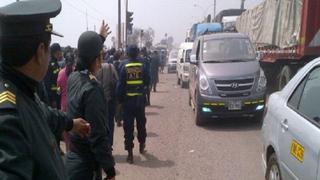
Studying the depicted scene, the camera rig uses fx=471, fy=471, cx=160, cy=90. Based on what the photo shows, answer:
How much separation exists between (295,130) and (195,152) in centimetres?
433

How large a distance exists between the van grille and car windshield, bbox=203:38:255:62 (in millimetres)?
788

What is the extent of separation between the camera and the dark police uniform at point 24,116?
1.70 metres

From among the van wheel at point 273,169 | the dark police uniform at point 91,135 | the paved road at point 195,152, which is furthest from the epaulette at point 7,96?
the paved road at point 195,152

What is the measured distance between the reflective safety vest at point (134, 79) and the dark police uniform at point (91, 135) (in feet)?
13.5

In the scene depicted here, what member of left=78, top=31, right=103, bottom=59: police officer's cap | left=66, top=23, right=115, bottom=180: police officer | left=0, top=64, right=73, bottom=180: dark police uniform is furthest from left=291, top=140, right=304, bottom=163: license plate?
left=0, top=64, right=73, bottom=180: dark police uniform

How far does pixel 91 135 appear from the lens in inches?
138

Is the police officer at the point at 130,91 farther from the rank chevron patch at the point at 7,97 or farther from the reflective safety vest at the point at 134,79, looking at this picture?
the rank chevron patch at the point at 7,97

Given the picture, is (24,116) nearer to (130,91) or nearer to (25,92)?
(25,92)

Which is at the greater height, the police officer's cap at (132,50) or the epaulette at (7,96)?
the epaulette at (7,96)

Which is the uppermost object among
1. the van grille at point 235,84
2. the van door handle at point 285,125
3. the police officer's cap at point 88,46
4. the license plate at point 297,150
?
the police officer's cap at point 88,46

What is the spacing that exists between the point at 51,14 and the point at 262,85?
29.6 feet

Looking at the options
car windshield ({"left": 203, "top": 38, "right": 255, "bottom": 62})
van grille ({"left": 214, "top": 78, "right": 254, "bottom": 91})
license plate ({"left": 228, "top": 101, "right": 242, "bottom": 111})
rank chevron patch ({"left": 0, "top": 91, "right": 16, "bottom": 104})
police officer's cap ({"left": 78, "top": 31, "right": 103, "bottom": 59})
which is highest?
police officer's cap ({"left": 78, "top": 31, "right": 103, "bottom": 59})

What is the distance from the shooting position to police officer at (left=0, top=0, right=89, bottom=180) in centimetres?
171

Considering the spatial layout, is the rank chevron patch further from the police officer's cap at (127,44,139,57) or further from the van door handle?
the police officer's cap at (127,44,139,57)
